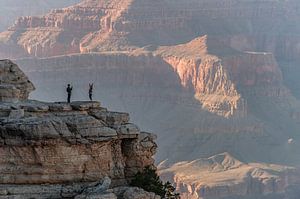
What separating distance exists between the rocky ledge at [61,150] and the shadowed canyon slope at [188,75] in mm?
65862

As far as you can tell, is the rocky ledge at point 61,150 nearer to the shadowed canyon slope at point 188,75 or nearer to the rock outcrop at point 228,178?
the rock outcrop at point 228,178

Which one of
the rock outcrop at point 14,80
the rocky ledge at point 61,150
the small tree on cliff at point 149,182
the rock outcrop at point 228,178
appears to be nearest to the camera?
the rocky ledge at point 61,150

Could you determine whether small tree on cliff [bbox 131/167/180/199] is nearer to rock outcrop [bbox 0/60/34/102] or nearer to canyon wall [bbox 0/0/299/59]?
rock outcrop [bbox 0/60/34/102]

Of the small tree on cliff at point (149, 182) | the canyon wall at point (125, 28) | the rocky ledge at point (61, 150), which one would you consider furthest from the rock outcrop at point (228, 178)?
the rocky ledge at point (61, 150)

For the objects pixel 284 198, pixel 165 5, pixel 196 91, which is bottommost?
pixel 284 198

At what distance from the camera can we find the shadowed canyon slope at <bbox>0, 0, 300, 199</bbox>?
11706cm

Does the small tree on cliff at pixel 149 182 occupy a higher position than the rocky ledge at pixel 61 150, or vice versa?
the rocky ledge at pixel 61 150

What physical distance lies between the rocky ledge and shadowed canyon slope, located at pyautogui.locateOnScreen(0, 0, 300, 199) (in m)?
65.9

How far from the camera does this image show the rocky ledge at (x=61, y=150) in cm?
3459

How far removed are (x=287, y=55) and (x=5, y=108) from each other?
12414cm

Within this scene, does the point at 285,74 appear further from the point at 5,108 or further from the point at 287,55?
the point at 5,108

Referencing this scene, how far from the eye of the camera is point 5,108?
35.9m

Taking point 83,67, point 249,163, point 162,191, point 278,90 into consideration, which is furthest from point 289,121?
point 162,191

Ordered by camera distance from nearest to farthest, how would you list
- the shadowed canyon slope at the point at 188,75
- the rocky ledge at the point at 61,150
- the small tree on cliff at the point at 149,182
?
1. the rocky ledge at the point at 61,150
2. the small tree on cliff at the point at 149,182
3. the shadowed canyon slope at the point at 188,75
